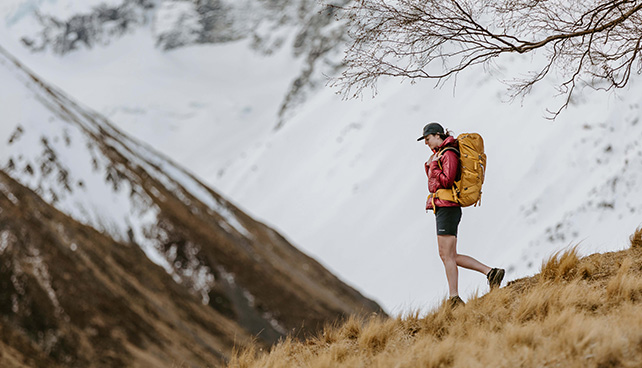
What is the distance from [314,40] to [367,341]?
14457 cm

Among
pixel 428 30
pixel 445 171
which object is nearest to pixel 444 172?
pixel 445 171

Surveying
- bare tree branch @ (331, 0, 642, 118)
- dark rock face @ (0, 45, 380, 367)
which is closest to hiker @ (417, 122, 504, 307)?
bare tree branch @ (331, 0, 642, 118)

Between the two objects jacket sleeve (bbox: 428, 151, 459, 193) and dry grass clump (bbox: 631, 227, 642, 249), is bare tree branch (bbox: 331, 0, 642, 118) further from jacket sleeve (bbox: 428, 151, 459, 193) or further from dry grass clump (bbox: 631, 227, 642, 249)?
dry grass clump (bbox: 631, 227, 642, 249)

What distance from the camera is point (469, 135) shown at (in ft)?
18.9

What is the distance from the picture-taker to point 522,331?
4422 mm

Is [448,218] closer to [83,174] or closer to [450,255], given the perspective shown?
[450,255]

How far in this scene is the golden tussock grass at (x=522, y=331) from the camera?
401cm

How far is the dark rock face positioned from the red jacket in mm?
20427

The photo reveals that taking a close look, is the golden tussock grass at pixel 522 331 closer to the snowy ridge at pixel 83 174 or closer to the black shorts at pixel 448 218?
the black shorts at pixel 448 218

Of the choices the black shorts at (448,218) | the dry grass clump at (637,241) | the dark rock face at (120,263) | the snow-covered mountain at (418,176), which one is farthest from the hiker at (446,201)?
the dark rock face at (120,263)

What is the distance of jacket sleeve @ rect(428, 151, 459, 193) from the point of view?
5594 mm

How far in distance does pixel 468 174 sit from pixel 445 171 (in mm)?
202

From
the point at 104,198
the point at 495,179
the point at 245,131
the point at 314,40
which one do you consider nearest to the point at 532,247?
the point at 495,179

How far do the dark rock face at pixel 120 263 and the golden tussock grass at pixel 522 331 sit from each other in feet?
65.5
